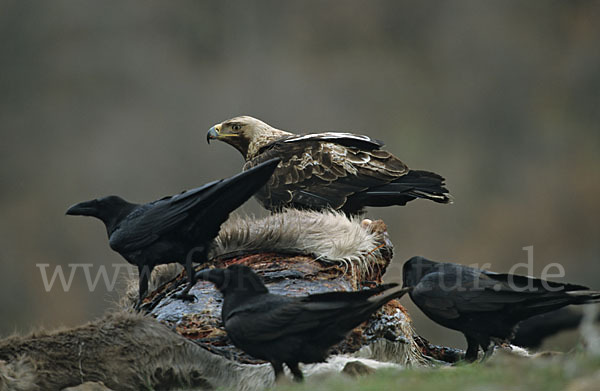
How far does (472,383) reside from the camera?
1.99m

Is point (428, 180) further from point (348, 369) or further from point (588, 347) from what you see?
point (588, 347)

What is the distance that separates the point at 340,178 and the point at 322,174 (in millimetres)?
112

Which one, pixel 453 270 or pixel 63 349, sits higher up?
pixel 453 270

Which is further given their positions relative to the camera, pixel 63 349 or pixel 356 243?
pixel 356 243

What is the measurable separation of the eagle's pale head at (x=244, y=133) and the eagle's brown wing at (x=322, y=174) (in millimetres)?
312

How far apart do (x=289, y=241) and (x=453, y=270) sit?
2.61ft

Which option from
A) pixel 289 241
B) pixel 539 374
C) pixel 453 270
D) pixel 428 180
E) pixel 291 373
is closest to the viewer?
pixel 539 374

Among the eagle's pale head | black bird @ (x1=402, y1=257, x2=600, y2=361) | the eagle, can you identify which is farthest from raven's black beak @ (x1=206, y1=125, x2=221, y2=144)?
black bird @ (x1=402, y1=257, x2=600, y2=361)

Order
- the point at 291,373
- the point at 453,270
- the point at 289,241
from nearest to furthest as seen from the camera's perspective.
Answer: the point at 291,373, the point at 453,270, the point at 289,241

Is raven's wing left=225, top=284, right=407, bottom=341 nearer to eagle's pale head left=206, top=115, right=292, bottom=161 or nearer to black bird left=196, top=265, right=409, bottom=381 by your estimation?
black bird left=196, top=265, right=409, bottom=381

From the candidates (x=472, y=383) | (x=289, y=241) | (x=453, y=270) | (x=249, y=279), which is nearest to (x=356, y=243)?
(x=289, y=241)

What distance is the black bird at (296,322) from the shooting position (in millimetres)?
2391

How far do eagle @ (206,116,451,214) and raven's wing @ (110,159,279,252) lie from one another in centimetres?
137

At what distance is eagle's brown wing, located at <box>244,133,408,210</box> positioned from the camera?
443 cm
